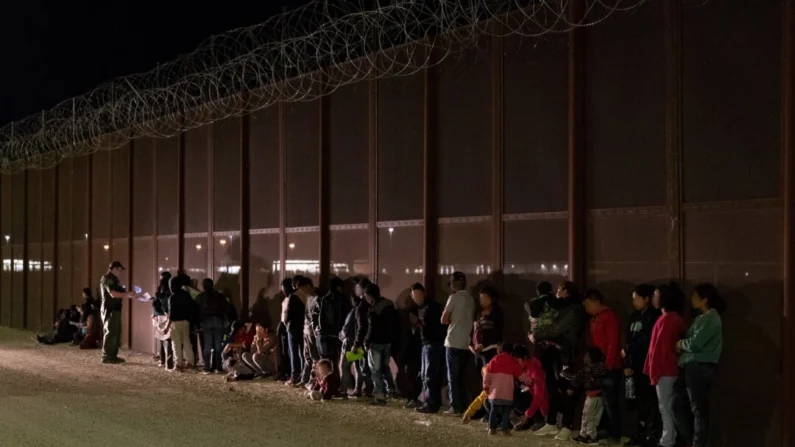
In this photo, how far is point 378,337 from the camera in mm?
10758

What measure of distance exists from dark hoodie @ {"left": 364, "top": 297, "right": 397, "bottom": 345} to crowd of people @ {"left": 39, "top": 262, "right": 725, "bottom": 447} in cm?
1

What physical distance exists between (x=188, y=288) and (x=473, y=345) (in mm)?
6757

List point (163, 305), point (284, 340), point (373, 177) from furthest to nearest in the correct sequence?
point (163, 305), point (284, 340), point (373, 177)

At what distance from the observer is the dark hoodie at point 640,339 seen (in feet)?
26.8

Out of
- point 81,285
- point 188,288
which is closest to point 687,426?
point 188,288

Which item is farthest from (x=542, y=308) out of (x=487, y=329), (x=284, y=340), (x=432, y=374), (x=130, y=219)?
(x=130, y=219)

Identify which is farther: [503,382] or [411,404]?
[411,404]

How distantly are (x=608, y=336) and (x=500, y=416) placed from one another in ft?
4.58

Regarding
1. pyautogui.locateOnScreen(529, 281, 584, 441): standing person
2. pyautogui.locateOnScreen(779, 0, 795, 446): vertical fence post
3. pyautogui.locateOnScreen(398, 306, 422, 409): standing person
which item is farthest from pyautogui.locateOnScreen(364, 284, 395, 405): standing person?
pyautogui.locateOnScreen(779, 0, 795, 446): vertical fence post

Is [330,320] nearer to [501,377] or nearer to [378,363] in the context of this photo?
[378,363]

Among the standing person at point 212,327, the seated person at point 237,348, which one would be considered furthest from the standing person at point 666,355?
the standing person at point 212,327

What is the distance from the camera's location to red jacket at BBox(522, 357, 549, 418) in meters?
8.84

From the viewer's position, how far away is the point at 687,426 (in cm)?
777

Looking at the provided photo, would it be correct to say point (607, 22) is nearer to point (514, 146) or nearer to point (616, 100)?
point (616, 100)
